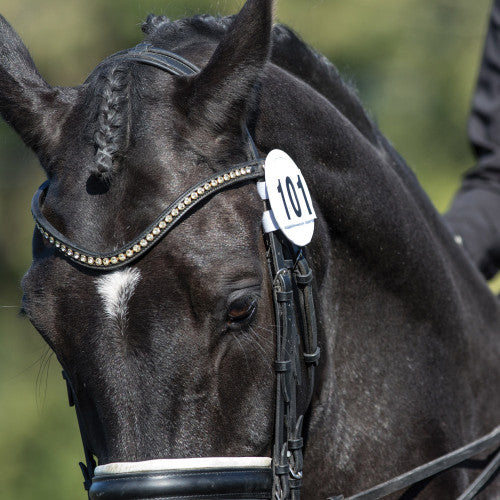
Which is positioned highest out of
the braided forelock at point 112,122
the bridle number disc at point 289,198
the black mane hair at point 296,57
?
the black mane hair at point 296,57

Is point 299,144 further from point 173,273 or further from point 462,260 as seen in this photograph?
point 462,260

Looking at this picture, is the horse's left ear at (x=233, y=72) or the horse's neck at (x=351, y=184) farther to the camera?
the horse's neck at (x=351, y=184)

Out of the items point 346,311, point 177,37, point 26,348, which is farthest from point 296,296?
point 26,348

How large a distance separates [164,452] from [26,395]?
32.0 ft

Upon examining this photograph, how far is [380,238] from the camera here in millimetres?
2648

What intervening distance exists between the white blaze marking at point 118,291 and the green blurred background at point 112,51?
744 centimetres

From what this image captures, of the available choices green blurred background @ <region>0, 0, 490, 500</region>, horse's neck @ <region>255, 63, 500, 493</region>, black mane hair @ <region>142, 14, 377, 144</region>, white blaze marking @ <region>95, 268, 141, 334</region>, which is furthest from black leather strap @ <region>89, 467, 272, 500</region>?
green blurred background @ <region>0, 0, 490, 500</region>

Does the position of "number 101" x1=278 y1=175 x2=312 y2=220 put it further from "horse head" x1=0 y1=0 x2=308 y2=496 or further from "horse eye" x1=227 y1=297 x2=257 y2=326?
"horse eye" x1=227 y1=297 x2=257 y2=326

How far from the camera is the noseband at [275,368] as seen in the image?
197 centimetres

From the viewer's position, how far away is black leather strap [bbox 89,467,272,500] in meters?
1.95

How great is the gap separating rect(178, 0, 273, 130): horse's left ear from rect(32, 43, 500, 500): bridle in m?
0.10

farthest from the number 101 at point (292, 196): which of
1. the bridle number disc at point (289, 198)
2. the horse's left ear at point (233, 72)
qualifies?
the horse's left ear at point (233, 72)

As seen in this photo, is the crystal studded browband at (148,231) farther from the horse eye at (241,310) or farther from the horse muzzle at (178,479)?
the horse muzzle at (178,479)

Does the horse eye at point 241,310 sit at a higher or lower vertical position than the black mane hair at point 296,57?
lower
